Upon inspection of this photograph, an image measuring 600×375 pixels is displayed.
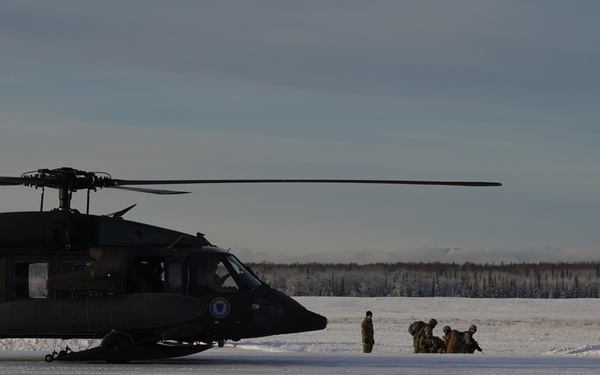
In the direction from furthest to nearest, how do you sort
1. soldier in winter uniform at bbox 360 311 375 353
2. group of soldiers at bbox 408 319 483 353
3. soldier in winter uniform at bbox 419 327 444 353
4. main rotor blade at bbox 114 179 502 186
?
soldier in winter uniform at bbox 360 311 375 353 → soldier in winter uniform at bbox 419 327 444 353 → group of soldiers at bbox 408 319 483 353 → main rotor blade at bbox 114 179 502 186

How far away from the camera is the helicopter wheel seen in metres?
16.5

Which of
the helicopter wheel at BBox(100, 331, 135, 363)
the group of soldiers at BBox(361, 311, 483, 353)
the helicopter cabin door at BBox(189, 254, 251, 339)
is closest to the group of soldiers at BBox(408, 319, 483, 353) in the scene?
the group of soldiers at BBox(361, 311, 483, 353)

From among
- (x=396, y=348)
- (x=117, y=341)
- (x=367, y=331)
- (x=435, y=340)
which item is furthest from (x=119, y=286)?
(x=396, y=348)

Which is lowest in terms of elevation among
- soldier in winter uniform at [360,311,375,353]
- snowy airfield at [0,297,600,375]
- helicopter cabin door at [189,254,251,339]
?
snowy airfield at [0,297,600,375]

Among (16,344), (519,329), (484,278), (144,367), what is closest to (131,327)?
(144,367)

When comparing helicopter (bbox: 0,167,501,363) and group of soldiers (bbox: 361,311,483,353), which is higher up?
helicopter (bbox: 0,167,501,363)

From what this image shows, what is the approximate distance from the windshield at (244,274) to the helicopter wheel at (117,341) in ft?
6.34

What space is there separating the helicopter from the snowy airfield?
0.52 metres

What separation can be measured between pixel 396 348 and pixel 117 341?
13715 mm

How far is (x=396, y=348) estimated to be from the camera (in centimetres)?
2897

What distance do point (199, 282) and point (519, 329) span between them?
23.9 metres

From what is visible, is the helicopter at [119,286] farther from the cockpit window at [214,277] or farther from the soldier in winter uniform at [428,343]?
the soldier in winter uniform at [428,343]

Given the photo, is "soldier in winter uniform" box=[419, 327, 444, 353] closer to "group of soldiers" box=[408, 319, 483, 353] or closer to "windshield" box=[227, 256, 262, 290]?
"group of soldiers" box=[408, 319, 483, 353]

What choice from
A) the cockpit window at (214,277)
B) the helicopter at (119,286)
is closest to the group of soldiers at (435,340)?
the helicopter at (119,286)
